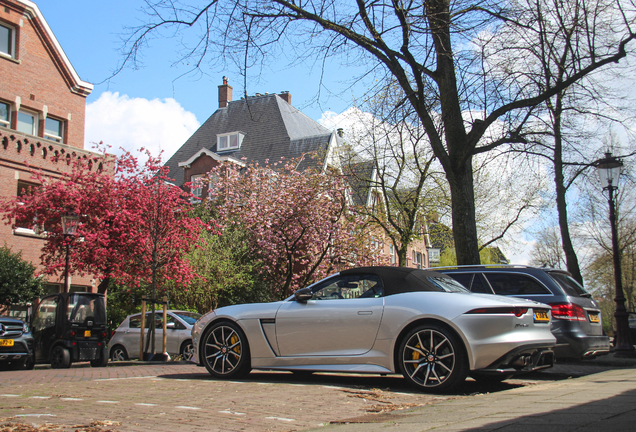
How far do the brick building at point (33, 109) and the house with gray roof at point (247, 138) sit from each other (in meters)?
13.5

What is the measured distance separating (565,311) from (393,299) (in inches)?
143

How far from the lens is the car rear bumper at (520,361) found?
6.30 meters

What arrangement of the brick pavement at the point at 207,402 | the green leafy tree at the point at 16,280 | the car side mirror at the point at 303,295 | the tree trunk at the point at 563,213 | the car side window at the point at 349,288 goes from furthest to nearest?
1. the green leafy tree at the point at 16,280
2. the tree trunk at the point at 563,213
3. the car side mirror at the point at 303,295
4. the car side window at the point at 349,288
5. the brick pavement at the point at 207,402

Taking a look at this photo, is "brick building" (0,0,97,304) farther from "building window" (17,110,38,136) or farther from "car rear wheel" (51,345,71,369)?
"car rear wheel" (51,345,71,369)

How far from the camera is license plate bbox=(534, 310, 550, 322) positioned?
6.78m

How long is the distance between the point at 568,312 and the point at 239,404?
5.79m

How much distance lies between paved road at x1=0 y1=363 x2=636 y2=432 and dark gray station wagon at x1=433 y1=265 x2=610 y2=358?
172 centimetres

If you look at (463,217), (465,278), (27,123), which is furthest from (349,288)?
(27,123)

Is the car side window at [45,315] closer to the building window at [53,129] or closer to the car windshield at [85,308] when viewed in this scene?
the car windshield at [85,308]

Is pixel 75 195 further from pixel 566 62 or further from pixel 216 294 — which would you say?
pixel 566 62

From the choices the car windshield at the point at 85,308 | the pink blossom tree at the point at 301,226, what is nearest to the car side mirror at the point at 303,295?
the car windshield at the point at 85,308

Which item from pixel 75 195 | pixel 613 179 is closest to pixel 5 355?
pixel 75 195

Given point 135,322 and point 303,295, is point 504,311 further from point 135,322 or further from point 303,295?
point 135,322

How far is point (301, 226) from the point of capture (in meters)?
26.9
